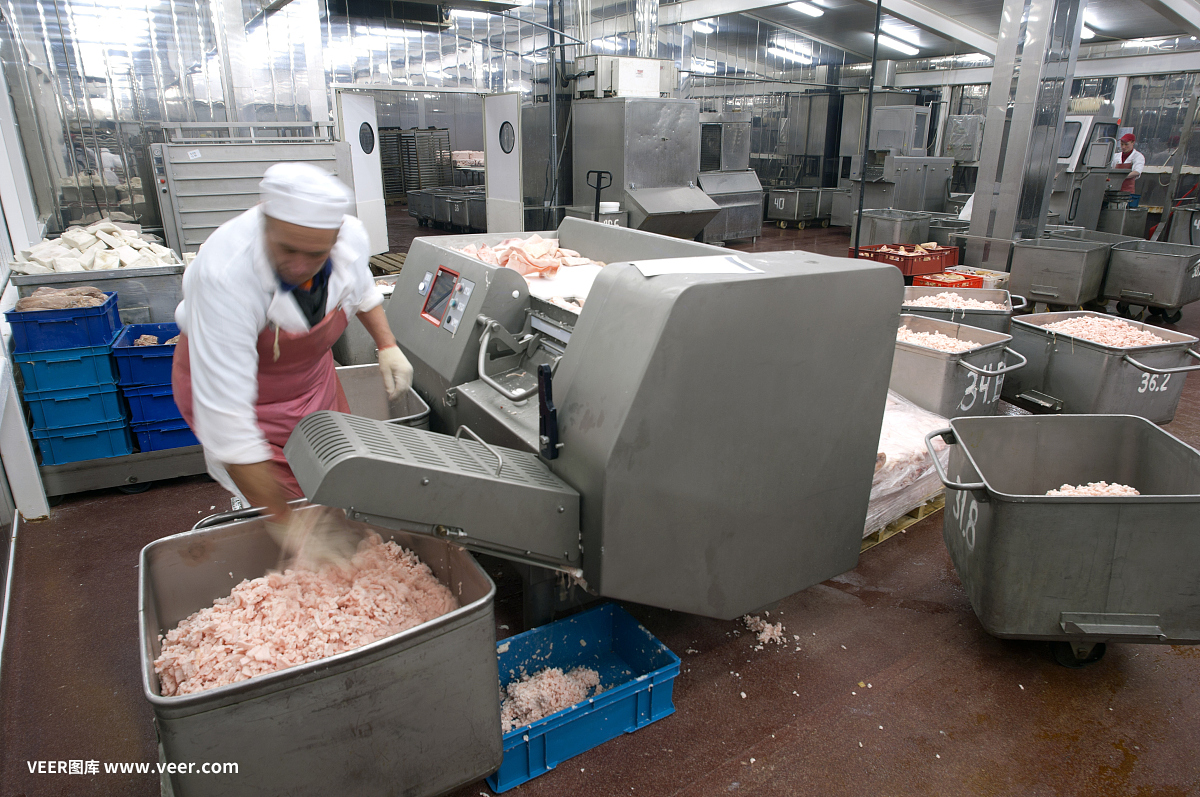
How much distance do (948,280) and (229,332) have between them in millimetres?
5087

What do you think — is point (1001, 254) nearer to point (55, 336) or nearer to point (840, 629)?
point (840, 629)

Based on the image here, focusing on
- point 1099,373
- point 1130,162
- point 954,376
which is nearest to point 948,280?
point 1099,373

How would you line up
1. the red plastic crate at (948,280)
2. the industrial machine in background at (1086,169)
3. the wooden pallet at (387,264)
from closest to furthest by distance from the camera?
the wooden pallet at (387,264)
the red plastic crate at (948,280)
the industrial machine in background at (1086,169)

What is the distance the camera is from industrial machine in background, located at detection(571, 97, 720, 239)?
23.0 feet

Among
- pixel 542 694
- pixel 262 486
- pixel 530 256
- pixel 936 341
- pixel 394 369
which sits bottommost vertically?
pixel 542 694

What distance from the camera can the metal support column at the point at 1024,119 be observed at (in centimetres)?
573

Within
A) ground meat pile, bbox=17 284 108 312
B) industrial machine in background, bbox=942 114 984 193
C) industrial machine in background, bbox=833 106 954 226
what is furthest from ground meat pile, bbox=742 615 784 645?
industrial machine in background, bbox=942 114 984 193

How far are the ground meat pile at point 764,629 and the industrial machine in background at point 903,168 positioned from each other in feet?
26.6

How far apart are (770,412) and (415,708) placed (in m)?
1.12

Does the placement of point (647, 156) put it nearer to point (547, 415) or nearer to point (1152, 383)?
point (1152, 383)

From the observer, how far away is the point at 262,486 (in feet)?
5.22

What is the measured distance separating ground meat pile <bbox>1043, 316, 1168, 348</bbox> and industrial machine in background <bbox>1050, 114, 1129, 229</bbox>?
A: 4.61 m

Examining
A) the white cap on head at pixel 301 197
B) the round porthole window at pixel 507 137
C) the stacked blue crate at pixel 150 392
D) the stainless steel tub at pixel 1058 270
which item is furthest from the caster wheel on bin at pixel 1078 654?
the round porthole window at pixel 507 137

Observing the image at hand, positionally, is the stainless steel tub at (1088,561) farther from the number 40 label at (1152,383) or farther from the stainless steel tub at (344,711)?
the number 40 label at (1152,383)
